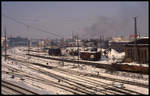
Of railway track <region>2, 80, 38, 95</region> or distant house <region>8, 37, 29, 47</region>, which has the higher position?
distant house <region>8, 37, 29, 47</region>

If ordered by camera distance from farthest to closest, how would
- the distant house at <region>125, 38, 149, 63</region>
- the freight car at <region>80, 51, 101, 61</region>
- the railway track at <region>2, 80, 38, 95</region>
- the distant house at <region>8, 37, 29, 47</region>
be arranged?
the distant house at <region>8, 37, 29, 47</region>, the freight car at <region>80, 51, 101, 61</region>, the distant house at <region>125, 38, 149, 63</region>, the railway track at <region>2, 80, 38, 95</region>

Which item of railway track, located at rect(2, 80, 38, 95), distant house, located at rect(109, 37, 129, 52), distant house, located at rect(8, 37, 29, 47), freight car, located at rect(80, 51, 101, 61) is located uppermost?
distant house, located at rect(8, 37, 29, 47)

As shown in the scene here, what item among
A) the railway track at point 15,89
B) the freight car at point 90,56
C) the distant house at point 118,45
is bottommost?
the railway track at point 15,89

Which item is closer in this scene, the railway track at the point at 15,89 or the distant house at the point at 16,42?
the railway track at the point at 15,89

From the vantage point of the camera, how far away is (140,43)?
29672 millimetres

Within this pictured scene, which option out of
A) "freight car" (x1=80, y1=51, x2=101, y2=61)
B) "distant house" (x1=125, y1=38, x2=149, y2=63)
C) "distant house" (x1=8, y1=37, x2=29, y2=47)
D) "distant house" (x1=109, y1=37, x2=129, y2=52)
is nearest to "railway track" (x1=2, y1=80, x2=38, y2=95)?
"distant house" (x1=125, y1=38, x2=149, y2=63)

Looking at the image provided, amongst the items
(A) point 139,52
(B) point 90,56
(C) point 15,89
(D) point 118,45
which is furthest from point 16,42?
(C) point 15,89

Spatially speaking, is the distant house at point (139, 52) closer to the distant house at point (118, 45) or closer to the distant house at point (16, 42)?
the distant house at point (118, 45)

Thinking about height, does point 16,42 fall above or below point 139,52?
above

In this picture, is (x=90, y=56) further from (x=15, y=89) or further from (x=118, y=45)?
(x=15, y=89)

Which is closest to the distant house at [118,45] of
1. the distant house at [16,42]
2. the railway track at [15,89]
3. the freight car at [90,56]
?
the freight car at [90,56]

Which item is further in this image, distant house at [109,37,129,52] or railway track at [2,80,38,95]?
distant house at [109,37,129,52]

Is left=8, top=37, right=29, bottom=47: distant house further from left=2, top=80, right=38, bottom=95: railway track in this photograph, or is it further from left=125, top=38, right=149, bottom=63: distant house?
left=2, top=80, right=38, bottom=95: railway track

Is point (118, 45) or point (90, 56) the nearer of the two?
point (90, 56)
